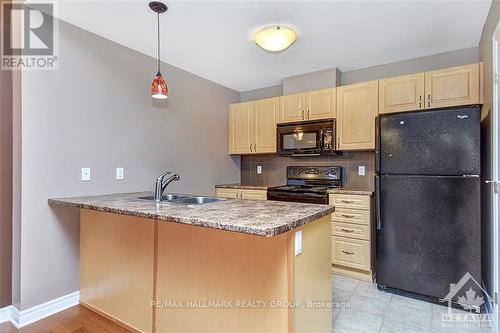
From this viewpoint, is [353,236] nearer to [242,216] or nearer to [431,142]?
[431,142]

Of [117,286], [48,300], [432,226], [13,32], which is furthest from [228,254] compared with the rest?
[13,32]

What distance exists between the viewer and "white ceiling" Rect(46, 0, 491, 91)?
2.04 meters

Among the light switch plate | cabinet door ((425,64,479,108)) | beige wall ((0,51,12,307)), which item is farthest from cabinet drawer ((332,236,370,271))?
beige wall ((0,51,12,307))

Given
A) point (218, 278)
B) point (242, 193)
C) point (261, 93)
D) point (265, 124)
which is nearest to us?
point (218, 278)

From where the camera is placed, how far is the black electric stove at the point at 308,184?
3.06m

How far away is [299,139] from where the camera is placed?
136 inches

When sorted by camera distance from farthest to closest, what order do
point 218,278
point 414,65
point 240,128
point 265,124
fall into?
point 240,128
point 265,124
point 414,65
point 218,278

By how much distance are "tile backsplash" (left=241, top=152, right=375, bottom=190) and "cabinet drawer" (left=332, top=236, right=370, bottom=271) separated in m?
0.74

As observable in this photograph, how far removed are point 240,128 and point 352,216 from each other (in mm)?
2001

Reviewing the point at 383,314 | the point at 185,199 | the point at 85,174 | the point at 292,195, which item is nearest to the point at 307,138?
the point at 292,195

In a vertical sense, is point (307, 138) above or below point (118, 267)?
above

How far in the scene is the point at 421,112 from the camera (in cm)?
236

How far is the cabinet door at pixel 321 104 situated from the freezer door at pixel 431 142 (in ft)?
2.56

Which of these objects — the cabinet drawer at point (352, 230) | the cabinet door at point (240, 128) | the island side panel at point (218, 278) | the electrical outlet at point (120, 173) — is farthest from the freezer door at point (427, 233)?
the electrical outlet at point (120, 173)
